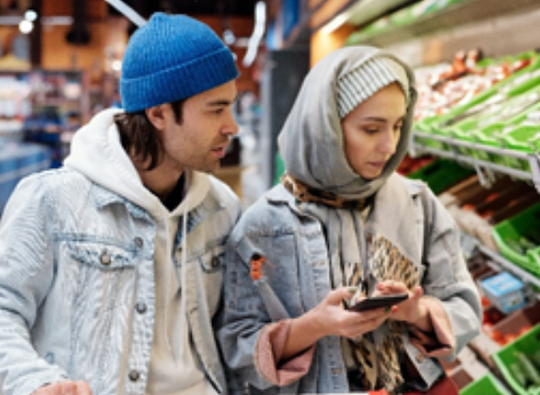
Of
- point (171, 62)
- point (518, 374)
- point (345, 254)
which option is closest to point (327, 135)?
point (345, 254)

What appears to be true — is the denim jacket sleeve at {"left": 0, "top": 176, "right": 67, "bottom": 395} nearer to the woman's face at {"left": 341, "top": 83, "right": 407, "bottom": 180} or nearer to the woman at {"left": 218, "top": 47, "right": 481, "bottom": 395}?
the woman at {"left": 218, "top": 47, "right": 481, "bottom": 395}

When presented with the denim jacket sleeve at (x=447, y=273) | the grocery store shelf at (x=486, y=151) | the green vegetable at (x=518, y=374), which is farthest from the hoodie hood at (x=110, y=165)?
the green vegetable at (x=518, y=374)

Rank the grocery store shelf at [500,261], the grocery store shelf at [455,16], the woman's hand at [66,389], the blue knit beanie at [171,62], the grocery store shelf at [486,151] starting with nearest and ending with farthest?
the woman's hand at [66,389] < the blue knit beanie at [171,62] < the grocery store shelf at [486,151] < the grocery store shelf at [500,261] < the grocery store shelf at [455,16]

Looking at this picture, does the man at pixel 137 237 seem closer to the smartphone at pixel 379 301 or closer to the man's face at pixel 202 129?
the man's face at pixel 202 129

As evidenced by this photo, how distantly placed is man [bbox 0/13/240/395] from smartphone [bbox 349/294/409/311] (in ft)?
1.57

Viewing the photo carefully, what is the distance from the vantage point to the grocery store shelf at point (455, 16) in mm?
3424

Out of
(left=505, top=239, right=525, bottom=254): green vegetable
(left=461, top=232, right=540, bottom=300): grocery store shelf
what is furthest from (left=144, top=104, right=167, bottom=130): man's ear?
(left=505, top=239, right=525, bottom=254): green vegetable

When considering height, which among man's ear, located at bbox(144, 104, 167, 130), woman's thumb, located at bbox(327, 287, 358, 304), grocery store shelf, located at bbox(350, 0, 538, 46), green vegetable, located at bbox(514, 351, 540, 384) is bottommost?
green vegetable, located at bbox(514, 351, 540, 384)

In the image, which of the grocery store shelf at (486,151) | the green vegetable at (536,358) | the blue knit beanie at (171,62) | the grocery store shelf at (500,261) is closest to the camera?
the blue knit beanie at (171,62)

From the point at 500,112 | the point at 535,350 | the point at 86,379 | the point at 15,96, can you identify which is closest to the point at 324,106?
the point at 86,379

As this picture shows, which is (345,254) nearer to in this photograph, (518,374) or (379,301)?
(379,301)

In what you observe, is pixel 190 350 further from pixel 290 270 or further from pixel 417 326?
pixel 417 326

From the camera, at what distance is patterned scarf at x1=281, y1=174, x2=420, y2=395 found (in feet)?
5.47

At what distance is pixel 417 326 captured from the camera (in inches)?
66.0
